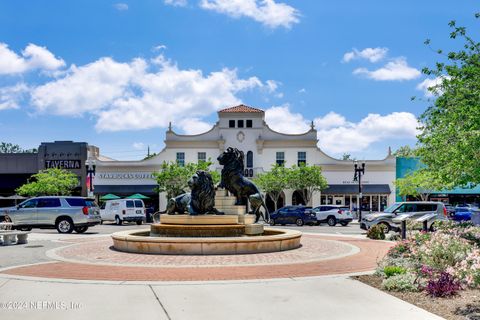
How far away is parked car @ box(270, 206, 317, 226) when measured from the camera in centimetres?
3384

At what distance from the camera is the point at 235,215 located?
15953mm

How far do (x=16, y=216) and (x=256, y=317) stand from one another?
66.3 ft

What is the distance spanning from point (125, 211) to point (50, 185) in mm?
13830

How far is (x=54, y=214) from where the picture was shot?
77.4 feet

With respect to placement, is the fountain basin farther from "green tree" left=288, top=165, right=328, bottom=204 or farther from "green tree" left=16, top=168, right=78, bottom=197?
"green tree" left=16, top=168, right=78, bottom=197

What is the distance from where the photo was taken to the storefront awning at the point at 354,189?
48312 mm

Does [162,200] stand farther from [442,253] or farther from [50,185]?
[442,253]

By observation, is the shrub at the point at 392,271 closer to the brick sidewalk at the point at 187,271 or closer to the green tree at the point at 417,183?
the brick sidewalk at the point at 187,271

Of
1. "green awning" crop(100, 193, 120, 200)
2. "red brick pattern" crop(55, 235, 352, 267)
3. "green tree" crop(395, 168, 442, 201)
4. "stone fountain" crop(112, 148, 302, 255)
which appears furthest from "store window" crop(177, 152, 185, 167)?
"red brick pattern" crop(55, 235, 352, 267)

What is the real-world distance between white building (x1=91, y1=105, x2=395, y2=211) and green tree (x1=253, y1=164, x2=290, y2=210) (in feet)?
12.5

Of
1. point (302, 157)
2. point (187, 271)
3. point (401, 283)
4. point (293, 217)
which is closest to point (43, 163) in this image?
point (302, 157)

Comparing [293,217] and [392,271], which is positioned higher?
[392,271]

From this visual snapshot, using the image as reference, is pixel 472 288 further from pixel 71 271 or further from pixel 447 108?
pixel 447 108

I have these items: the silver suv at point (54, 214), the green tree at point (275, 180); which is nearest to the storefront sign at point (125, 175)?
the green tree at point (275, 180)
